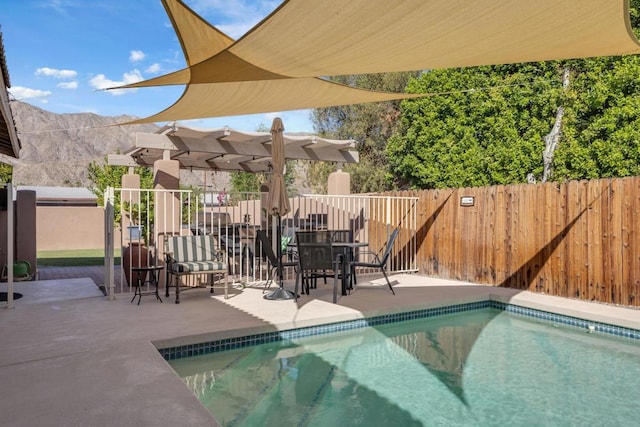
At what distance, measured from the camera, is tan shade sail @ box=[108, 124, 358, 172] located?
8.45 m

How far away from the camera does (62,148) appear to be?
271 ft

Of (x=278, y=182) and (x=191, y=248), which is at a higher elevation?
(x=278, y=182)

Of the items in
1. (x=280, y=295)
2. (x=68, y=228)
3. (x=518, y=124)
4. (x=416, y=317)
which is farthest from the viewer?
(x=68, y=228)

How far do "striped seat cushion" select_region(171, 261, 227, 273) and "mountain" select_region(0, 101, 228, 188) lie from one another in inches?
2232

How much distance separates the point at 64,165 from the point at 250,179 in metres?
47.9

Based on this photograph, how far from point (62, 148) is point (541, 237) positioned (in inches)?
3546

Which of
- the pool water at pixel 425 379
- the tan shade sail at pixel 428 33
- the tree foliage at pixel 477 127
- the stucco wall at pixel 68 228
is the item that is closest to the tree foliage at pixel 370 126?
the tree foliage at pixel 477 127

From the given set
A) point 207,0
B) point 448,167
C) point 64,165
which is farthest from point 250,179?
point 64,165

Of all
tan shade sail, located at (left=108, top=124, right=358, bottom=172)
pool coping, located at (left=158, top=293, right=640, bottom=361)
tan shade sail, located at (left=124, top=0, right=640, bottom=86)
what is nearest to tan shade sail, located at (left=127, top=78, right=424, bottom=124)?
tan shade sail, located at (left=124, top=0, right=640, bottom=86)

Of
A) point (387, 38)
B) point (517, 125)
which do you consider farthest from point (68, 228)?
point (387, 38)

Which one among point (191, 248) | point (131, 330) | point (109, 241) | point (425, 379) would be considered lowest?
point (425, 379)

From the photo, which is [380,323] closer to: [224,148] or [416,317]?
[416,317]

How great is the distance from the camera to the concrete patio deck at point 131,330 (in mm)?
3061

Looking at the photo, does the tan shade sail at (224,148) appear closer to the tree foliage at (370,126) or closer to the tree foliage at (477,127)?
the tree foliage at (477,127)
